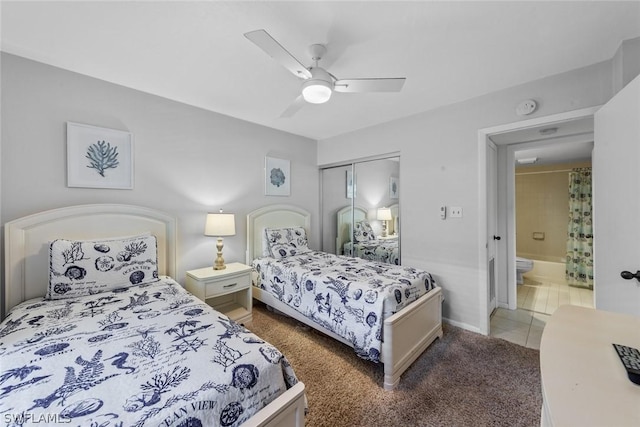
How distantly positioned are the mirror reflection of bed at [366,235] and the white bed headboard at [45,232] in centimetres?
251

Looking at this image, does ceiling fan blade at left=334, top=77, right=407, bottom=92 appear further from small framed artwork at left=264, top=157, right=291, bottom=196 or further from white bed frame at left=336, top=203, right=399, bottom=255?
white bed frame at left=336, top=203, right=399, bottom=255

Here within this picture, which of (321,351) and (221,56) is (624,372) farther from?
(221,56)

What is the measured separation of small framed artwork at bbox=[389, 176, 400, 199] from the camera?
3230mm

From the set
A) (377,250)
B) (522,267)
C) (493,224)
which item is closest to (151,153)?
(377,250)

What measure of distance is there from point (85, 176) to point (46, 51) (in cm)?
93

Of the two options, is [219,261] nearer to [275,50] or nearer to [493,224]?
[275,50]

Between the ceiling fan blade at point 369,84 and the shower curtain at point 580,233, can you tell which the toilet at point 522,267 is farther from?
the ceiling fan blade at point 369,84

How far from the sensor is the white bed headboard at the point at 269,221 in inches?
128

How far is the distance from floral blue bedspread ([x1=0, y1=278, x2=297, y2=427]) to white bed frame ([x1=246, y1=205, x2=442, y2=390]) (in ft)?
3.04

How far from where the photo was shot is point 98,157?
220 cm

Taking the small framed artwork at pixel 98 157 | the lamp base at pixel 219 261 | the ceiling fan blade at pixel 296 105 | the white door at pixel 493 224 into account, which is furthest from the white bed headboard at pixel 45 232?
the white door at pixel 493 224

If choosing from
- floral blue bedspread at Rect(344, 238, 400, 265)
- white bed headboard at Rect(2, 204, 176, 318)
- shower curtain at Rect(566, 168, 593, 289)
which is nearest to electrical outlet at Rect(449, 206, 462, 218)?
floral blue bedspread at Rect(344, 238, 400, 265)

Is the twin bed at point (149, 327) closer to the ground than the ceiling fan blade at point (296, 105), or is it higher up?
closer to the ground

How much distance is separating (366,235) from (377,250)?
29cm
